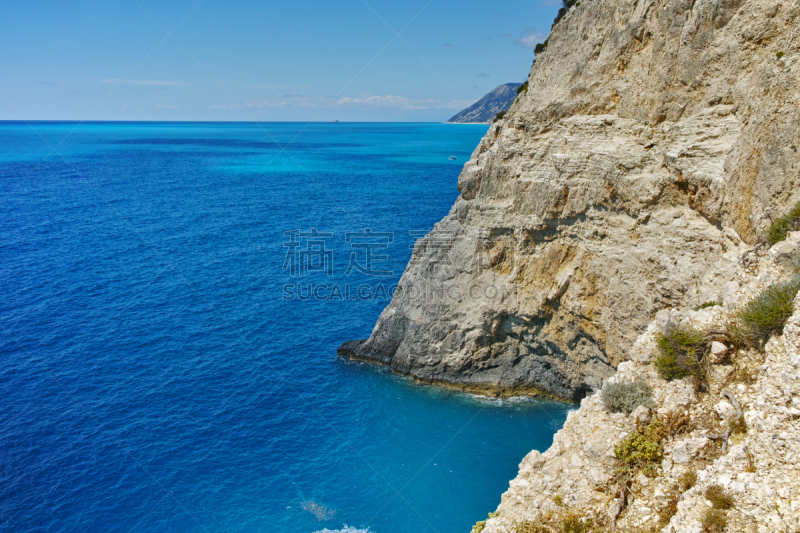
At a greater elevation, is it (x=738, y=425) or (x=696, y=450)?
(x=738, y=425)

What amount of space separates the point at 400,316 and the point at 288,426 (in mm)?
10316

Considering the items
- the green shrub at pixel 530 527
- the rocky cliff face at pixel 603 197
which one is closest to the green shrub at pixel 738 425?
the green shrub at pixel 530 527

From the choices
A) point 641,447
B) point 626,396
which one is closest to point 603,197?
point 626,396

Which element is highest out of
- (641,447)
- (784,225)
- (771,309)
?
(784,225)

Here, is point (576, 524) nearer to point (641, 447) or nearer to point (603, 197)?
point (641, 447)

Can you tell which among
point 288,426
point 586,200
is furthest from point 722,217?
point 288,426

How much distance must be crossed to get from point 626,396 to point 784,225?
6.86m

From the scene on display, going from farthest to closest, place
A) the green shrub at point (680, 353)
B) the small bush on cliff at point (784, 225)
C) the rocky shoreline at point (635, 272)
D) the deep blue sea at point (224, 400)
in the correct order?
the deep blue sea at point (224, 400) < the small bush on cliff at point (784, 225) < the green shrub at point (680, 353) < the rocky shoreline at point (635, 272)

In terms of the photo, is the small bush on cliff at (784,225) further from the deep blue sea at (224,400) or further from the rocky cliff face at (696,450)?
the deep blue sea at (224,400)

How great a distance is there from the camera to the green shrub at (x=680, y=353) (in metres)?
13.5

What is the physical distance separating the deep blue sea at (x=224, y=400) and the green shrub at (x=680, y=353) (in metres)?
13.1

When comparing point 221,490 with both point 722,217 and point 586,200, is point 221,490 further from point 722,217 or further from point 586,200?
point 722,217

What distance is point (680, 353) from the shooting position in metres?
13.9

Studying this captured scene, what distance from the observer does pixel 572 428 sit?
49.1 ft
